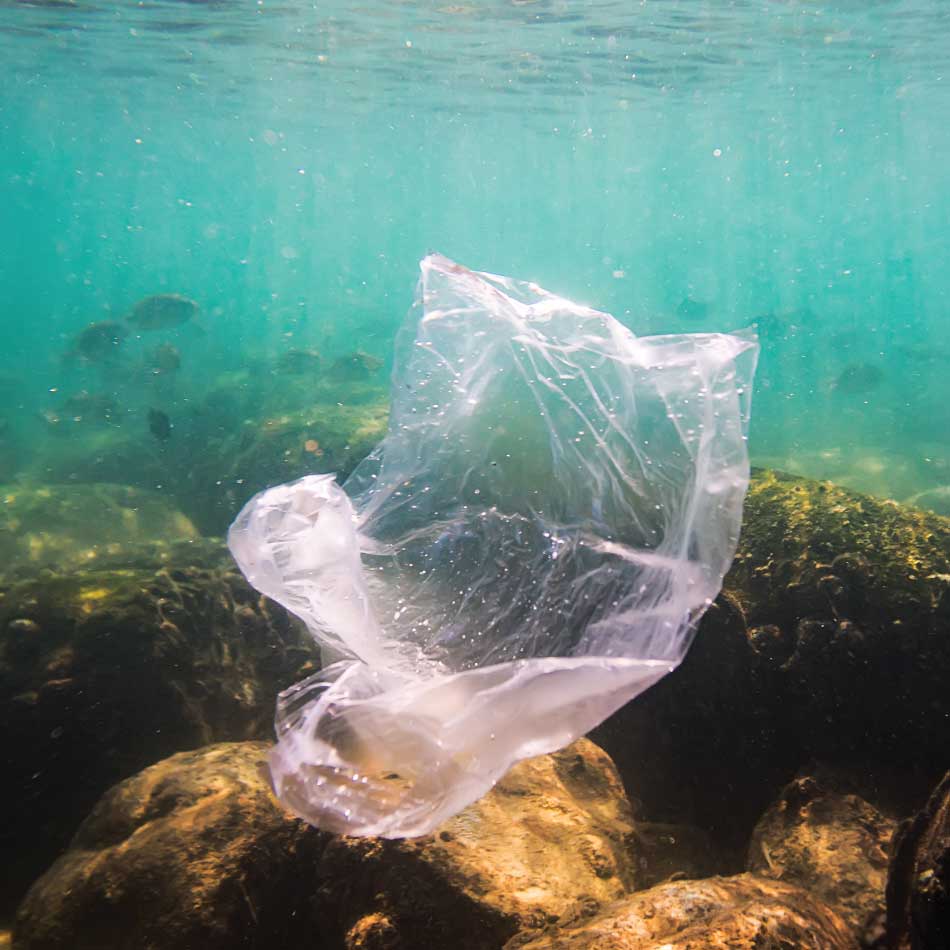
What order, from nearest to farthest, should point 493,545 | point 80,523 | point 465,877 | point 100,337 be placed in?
point 465,877
point 493,545
point 80,523
point 100,337

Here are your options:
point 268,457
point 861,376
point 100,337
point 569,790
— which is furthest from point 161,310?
point 861,376

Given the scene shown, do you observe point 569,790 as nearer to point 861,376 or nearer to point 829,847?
point 829,847

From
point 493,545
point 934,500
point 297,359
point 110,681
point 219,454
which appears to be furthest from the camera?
point 297,359

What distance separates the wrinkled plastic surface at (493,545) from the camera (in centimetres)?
198

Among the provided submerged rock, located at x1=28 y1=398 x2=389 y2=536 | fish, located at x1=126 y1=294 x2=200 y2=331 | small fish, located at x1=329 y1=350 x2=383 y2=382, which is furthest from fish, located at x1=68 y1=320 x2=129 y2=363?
small fish, located at x1=329 y1=350 x2=383 y2=382

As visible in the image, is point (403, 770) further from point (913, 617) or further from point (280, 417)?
point (280, 417)

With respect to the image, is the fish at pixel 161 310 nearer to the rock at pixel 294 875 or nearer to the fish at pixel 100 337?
the fish at pixel 100 337

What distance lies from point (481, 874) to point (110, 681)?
2585 millimetres

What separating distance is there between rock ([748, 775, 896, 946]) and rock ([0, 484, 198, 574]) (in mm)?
7769

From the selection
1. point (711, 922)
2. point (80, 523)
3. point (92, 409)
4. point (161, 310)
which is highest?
point (161, 310)

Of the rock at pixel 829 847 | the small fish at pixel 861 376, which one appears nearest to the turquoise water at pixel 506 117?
the small fish at pixel 861 376

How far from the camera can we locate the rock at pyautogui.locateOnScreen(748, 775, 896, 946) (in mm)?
2404

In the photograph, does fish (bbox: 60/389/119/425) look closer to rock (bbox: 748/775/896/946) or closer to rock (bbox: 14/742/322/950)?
rock (bbox: 14/742/322/950)

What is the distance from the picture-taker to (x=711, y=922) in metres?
1.88
